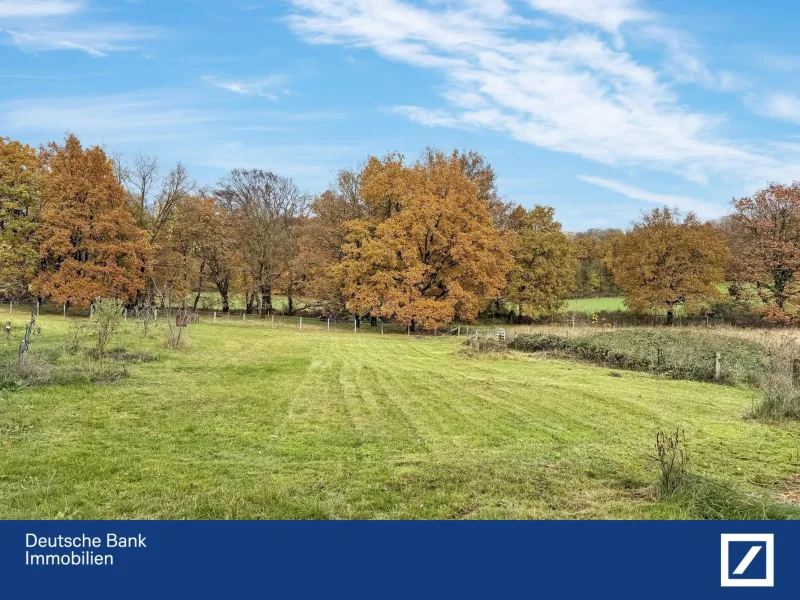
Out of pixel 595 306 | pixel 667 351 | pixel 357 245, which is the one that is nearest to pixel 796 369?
pixel 667 351

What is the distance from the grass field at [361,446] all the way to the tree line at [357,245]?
1750 cm

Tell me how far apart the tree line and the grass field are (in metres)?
17.5

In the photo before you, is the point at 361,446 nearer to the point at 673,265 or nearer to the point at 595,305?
→ the point at 673,265

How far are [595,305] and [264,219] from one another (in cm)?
3194

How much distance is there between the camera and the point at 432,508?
4965mm

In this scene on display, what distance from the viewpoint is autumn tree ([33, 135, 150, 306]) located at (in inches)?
1214

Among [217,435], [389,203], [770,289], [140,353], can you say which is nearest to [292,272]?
[389,203]

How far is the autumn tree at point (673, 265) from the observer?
38.7 meters

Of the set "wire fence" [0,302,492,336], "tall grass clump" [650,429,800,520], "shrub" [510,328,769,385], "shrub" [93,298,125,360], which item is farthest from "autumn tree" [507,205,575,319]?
"tall grass clump" [650,429,800,520]

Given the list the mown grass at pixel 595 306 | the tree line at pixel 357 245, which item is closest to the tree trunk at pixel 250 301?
the tree line at pixel 357 245

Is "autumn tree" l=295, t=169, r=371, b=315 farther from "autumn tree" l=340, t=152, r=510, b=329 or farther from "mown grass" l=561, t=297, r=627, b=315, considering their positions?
"mown grass" l=561, t=297, r=627, b=315

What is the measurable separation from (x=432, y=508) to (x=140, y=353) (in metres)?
12.6

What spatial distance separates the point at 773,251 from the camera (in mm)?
36781
